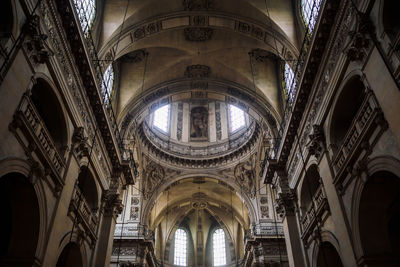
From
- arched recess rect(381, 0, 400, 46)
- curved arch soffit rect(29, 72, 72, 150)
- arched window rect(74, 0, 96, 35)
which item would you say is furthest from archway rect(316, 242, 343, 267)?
arched window rect(74, 0, 96, 35)

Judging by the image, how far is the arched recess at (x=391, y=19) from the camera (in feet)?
23.2

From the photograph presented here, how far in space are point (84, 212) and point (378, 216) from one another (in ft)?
27.4

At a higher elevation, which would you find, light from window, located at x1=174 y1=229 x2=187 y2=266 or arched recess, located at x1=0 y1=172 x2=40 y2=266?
light from window, located at x1=174 y1=229 x2=187 y2=266

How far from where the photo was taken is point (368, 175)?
7.76 m

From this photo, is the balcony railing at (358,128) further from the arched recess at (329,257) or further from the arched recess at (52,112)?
the arched recess at (52,112)

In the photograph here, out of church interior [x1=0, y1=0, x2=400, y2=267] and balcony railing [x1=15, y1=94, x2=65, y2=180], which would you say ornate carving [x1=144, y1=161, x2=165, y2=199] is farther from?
balcony railing [x1=15, y1=94, x2=65, y2=180]

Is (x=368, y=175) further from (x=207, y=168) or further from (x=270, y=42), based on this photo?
(x=207, y=168)

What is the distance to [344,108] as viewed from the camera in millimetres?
9516

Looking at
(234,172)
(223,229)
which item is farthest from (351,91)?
(223,229)

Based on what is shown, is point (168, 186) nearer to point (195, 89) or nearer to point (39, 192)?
point (195, 89)

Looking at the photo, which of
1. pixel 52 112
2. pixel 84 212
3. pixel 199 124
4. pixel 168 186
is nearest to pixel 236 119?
pixel 199 124

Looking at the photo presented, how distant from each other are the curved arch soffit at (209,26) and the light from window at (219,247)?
18889 millimetres

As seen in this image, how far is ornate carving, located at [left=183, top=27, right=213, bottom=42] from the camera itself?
15.5 m

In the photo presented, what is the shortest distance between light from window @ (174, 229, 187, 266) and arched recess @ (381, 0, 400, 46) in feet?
80.8
